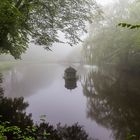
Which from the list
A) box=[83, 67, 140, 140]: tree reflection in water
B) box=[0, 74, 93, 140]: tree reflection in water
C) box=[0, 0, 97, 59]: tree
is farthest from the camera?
box=[0, 0, 97, 59]: tree

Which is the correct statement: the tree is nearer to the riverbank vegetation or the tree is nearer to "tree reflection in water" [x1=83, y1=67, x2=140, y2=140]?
"tree reflection in water" [x1=83, y1=67, x2=140, y2=140]

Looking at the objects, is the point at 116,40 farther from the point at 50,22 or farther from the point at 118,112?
the point at 118,112

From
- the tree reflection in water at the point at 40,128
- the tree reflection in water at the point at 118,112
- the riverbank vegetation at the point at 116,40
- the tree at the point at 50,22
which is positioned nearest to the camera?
the tree reflection in water at the point at 40,128

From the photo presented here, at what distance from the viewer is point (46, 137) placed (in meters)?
11.4

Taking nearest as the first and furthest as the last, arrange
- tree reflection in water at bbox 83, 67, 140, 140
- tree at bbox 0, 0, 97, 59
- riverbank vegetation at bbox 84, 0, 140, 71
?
tree reflection in water at bbox 83, 67, 140, 140
tree at bbox 0, 0, 97, 59
riverbank vegetation at bbox 84, 0, 140, 71

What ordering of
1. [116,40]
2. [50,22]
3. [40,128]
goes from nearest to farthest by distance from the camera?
[40,128] → [50,22] → [116,40]

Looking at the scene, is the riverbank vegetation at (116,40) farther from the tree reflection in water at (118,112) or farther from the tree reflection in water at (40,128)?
the tree reflection in water at (40,128)

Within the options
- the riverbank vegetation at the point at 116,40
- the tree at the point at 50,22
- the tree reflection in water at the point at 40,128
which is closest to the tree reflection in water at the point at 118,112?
the tree reflection in water at the point at 40,128

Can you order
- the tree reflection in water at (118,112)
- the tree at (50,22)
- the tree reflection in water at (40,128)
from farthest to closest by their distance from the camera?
the tree at (50,22), the tree reflection in water at (118,112), the tree reflection in water at (40,128)

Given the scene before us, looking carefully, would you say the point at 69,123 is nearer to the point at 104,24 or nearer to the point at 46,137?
the point at 46,137

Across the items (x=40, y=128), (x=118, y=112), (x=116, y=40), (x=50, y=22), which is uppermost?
(x=116, y=40)

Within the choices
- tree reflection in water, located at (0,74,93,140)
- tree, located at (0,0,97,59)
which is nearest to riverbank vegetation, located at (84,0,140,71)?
tree, located at (0,0,97,59)

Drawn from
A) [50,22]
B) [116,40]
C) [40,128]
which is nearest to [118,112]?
[40,128]

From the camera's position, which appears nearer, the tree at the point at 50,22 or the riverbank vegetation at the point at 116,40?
the tree at the point at 50,22
